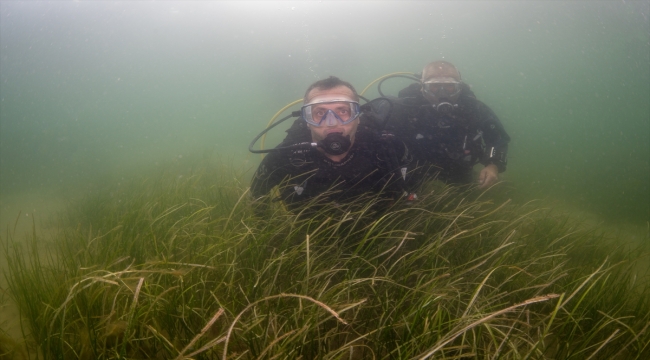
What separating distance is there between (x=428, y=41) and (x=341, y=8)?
30768 millimetres

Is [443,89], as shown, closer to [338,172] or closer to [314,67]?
[338,172]

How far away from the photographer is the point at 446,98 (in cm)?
641

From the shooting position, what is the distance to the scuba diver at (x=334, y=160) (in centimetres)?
384

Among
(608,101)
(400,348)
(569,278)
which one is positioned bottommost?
(608,101)

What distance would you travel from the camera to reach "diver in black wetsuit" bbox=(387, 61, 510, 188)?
6055mm

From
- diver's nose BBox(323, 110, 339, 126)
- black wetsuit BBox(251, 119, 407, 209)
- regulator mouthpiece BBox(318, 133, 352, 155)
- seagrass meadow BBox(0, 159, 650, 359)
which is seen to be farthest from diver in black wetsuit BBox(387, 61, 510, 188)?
seagrass meadow BBox(0, 159, 650, 359)

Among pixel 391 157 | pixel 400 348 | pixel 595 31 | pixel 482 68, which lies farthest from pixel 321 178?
pixel 482 68

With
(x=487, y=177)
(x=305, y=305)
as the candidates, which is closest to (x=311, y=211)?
(x=305, y=305)

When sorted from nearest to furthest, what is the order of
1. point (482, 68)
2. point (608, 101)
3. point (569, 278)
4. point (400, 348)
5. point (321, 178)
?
point (400, 348) → point (569, 278) → point (321, 178) → point (482, 68) → point (608, 101)

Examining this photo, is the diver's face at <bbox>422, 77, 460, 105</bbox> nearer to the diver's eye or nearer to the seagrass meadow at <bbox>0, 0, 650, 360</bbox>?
the seagrass meadow at <bbox>0, 0, 650, 360</bbox>

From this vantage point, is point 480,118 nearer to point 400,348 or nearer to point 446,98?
point 446,98

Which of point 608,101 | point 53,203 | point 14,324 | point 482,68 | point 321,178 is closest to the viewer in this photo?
point 14,324

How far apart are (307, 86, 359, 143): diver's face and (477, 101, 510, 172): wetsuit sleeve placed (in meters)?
3.22

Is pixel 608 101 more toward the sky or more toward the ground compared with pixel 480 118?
more toward the ground
